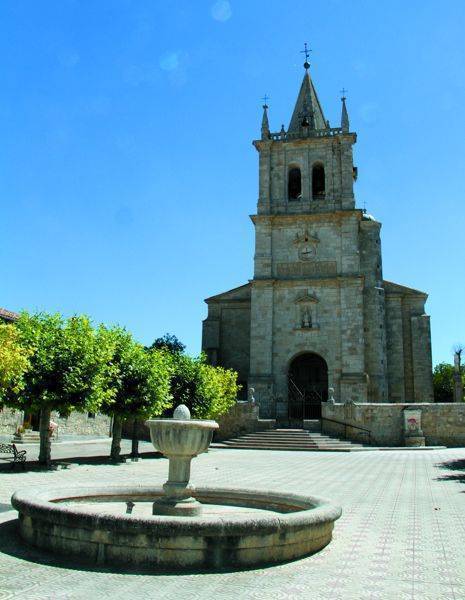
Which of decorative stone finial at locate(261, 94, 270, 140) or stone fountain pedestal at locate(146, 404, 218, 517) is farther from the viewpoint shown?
decorative stone finial at locate(261, 94, 270, 140)

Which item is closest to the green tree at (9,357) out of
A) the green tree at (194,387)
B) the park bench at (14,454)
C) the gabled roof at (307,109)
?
the park bench at (14,454)

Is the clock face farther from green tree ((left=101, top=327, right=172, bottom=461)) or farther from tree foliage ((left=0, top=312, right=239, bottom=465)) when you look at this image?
green tree ((left=101, top=327, right=172, bottom=461))

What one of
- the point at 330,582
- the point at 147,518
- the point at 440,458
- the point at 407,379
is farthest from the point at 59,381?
the point at 407,379

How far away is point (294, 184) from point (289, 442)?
20.6 m

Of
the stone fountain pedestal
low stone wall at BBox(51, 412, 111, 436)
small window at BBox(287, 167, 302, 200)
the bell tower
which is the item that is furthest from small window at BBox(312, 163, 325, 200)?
the stone fountain pedestal

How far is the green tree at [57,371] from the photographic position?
18.1 metres

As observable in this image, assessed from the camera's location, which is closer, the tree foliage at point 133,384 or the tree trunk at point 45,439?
the tree trunk at point 45,439

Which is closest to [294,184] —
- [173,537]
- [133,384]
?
[133,384]

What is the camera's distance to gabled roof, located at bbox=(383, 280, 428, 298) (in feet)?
134

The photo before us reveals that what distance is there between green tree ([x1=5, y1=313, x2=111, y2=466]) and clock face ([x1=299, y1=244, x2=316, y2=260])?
22.5 m

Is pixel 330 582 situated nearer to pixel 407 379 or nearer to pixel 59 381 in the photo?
pixel 59 381

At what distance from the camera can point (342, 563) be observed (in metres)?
6.85

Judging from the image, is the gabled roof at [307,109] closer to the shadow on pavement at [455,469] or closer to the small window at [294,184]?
the small window at [294,184]

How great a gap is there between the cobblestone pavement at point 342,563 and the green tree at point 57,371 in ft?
10.1
